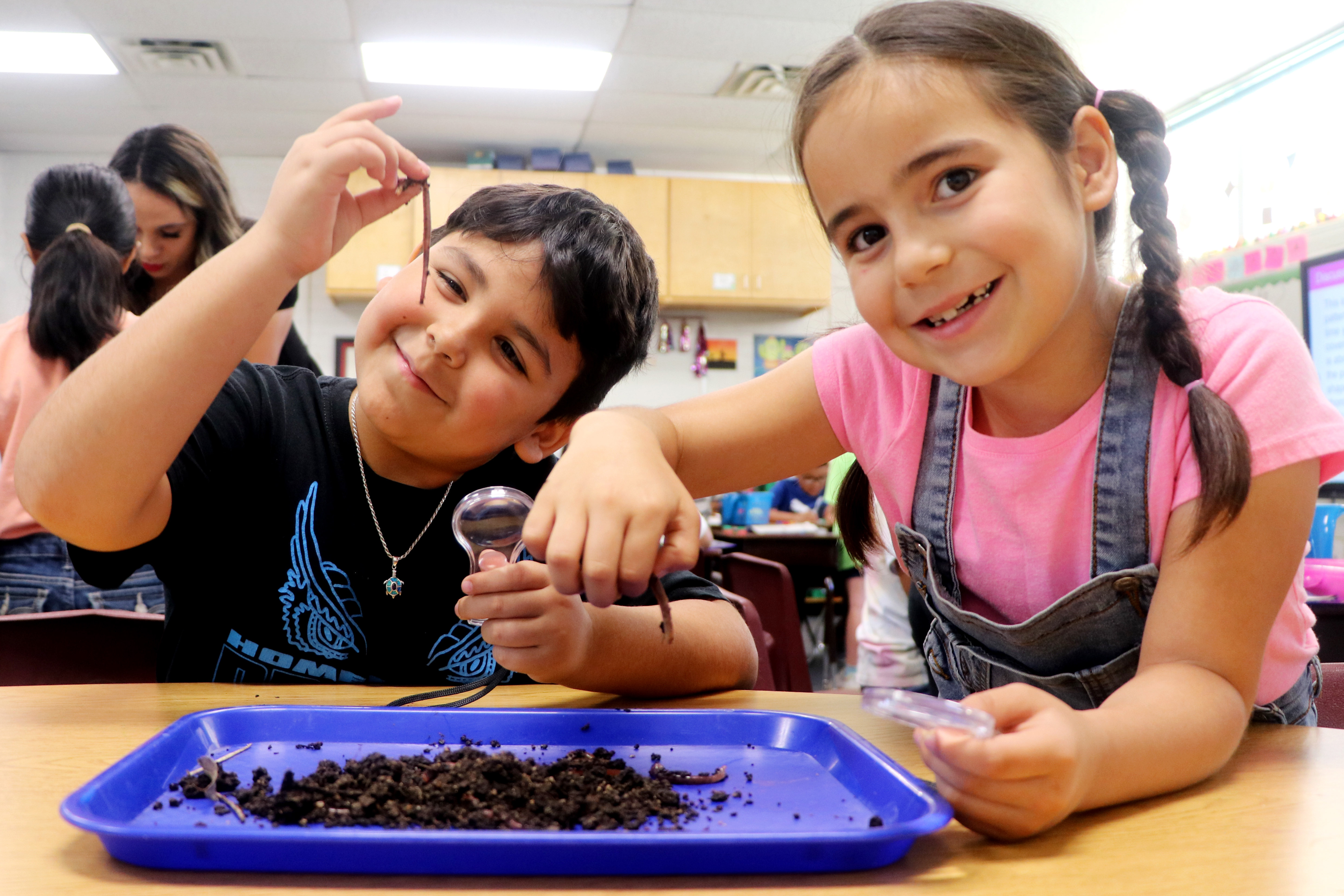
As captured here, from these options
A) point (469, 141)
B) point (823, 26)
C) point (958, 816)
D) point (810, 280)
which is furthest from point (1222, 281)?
point (958, 816)

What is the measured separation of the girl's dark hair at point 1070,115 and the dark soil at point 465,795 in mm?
483

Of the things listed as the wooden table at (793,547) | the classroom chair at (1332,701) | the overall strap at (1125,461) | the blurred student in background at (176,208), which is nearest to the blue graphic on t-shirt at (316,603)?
the overall strap at (1125,461)

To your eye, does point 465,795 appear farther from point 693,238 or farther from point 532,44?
point 693,238

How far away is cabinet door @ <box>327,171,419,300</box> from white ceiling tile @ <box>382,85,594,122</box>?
759 millimetres

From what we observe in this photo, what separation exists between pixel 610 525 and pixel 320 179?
468mm

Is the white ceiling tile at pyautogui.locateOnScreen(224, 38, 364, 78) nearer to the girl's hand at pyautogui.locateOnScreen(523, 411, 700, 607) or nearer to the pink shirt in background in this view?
the pink shirt in background

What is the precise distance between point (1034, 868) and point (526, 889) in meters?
0.27

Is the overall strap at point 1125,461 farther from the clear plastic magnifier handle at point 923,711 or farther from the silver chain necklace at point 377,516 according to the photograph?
the silver chain necklace at point 377,516

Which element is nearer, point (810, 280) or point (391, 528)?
point (391, 528)

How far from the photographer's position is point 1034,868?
1.77ft

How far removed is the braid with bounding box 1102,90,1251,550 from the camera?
0.77 m

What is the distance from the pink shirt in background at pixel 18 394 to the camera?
1.82m

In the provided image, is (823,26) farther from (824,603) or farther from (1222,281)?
(824,603)

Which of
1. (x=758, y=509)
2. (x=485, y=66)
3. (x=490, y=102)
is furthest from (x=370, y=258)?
(x=758, y=509)
